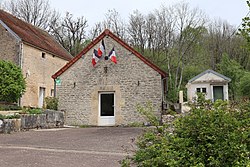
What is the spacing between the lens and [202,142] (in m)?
3.33

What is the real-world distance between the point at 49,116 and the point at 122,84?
4289 mm

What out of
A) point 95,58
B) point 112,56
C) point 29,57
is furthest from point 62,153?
point 29,57

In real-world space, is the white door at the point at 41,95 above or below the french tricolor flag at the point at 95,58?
below

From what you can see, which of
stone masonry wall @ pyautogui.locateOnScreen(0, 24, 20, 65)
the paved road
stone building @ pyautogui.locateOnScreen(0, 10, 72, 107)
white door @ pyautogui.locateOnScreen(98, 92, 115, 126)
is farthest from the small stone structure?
stone masonry wall @ pyautogui.locateOnScreen(0, 24, 20, 65)

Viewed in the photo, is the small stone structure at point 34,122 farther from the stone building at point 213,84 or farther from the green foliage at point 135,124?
the stone building at point 213,84

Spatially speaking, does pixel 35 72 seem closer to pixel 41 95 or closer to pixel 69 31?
pixel 41 95

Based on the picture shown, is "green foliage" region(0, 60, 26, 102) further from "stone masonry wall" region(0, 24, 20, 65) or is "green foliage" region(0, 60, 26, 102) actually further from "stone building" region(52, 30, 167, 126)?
"stone masonry wall" region(0, 24, 20, 65)

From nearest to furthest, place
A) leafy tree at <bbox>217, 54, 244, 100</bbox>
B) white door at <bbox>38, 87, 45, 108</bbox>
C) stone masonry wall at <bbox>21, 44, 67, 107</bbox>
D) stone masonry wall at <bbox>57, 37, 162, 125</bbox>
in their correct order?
stone masonry wall at <bbox>57, 37, 162, 125</bbox>, stone masonry wall at <bbox>21, 44, 67, 107</bbox>, white door at <bbox>38, 87, 45, 108</bbox>, leafy tree at <bbox>217, 54, 244, 100</bbox>

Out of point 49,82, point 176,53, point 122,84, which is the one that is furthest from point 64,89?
point 176,53

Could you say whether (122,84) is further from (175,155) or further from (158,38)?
(158,38)

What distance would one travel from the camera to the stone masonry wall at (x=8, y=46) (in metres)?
19.6

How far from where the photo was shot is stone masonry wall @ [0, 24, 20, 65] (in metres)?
19.6

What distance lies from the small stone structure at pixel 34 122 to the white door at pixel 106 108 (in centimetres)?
223

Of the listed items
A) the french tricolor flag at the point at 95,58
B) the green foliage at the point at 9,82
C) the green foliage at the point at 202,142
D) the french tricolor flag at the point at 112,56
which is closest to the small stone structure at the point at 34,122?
the green foliage at the point at 9,82
